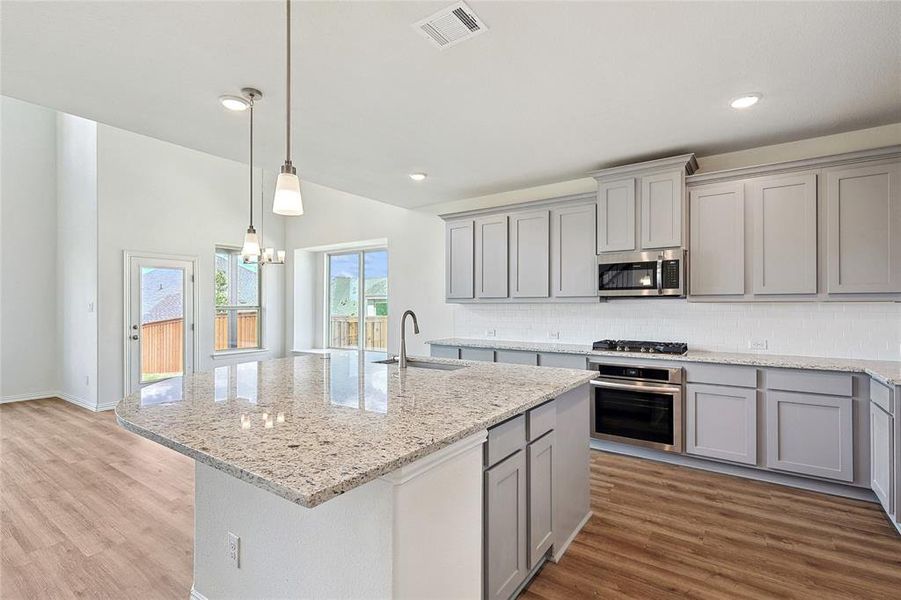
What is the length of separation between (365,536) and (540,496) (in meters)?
1.04

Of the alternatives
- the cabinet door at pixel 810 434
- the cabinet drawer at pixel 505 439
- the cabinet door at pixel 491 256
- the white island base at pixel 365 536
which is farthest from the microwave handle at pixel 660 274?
the white island base at pixel 365 536

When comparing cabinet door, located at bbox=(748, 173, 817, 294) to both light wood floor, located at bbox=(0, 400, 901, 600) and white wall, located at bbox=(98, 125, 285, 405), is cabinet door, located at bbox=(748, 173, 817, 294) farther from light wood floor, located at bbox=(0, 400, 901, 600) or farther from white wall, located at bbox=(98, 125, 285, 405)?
white wall, located at bbox=(98, 125, 285, 405)

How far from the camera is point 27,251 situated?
19.7 feet

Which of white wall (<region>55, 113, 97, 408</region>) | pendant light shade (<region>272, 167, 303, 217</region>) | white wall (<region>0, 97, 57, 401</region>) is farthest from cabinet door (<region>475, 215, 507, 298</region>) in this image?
white wall (<region>0, 97, 57, 401</region>)

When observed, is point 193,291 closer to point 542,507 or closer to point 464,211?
point 464,211

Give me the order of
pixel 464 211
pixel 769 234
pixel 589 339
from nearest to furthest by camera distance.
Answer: pixel 769 234
pixel 589 339
pixel 464 211

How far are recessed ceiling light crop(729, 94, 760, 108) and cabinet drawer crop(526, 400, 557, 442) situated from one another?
2204mm

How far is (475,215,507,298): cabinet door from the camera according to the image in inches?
185

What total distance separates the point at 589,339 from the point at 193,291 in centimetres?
550

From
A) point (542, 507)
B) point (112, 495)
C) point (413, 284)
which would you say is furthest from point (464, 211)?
point (112, 495)

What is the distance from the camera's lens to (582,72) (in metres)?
2.38

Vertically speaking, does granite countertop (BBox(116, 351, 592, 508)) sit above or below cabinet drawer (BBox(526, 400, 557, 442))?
above

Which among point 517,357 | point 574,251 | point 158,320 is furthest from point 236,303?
point 574,251

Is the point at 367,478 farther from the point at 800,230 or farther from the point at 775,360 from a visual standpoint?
the point at 800,230
